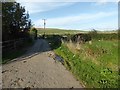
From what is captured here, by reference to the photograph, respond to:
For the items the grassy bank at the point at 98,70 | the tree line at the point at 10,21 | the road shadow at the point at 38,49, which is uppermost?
the tree line at the point at 10,21

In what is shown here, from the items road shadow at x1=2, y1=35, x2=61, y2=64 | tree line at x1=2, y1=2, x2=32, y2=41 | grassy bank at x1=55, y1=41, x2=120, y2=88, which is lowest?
road shadow at x1=2, y1=35, x2=61, y2=64

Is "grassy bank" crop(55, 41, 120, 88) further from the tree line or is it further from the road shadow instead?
the tree line

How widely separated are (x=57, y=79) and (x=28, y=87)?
224 cm

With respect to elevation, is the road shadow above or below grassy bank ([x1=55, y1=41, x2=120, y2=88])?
below

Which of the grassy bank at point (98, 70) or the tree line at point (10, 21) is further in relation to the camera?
the tree line at point (10, 21)

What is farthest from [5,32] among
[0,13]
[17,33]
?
[17,33]

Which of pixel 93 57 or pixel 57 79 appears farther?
pixel 93 57

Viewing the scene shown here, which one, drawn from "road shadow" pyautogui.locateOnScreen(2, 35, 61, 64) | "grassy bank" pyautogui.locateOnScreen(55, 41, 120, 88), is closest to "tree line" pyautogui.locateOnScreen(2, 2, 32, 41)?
"road shadow" pyautogui.locateOnScreen(2, 35, 61, 64)

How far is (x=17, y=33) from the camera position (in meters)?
37.5

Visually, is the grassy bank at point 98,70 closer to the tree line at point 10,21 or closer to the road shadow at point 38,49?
the road shadow at point 38,49

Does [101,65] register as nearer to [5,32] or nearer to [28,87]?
[28,87]

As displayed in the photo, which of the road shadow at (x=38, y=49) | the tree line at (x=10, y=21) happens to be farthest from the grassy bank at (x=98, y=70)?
the tree line at (x=10, y=21)

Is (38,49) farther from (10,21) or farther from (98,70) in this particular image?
(98,70)

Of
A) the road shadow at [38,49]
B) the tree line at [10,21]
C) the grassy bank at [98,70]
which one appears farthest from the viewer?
the tree line at [10,21]
